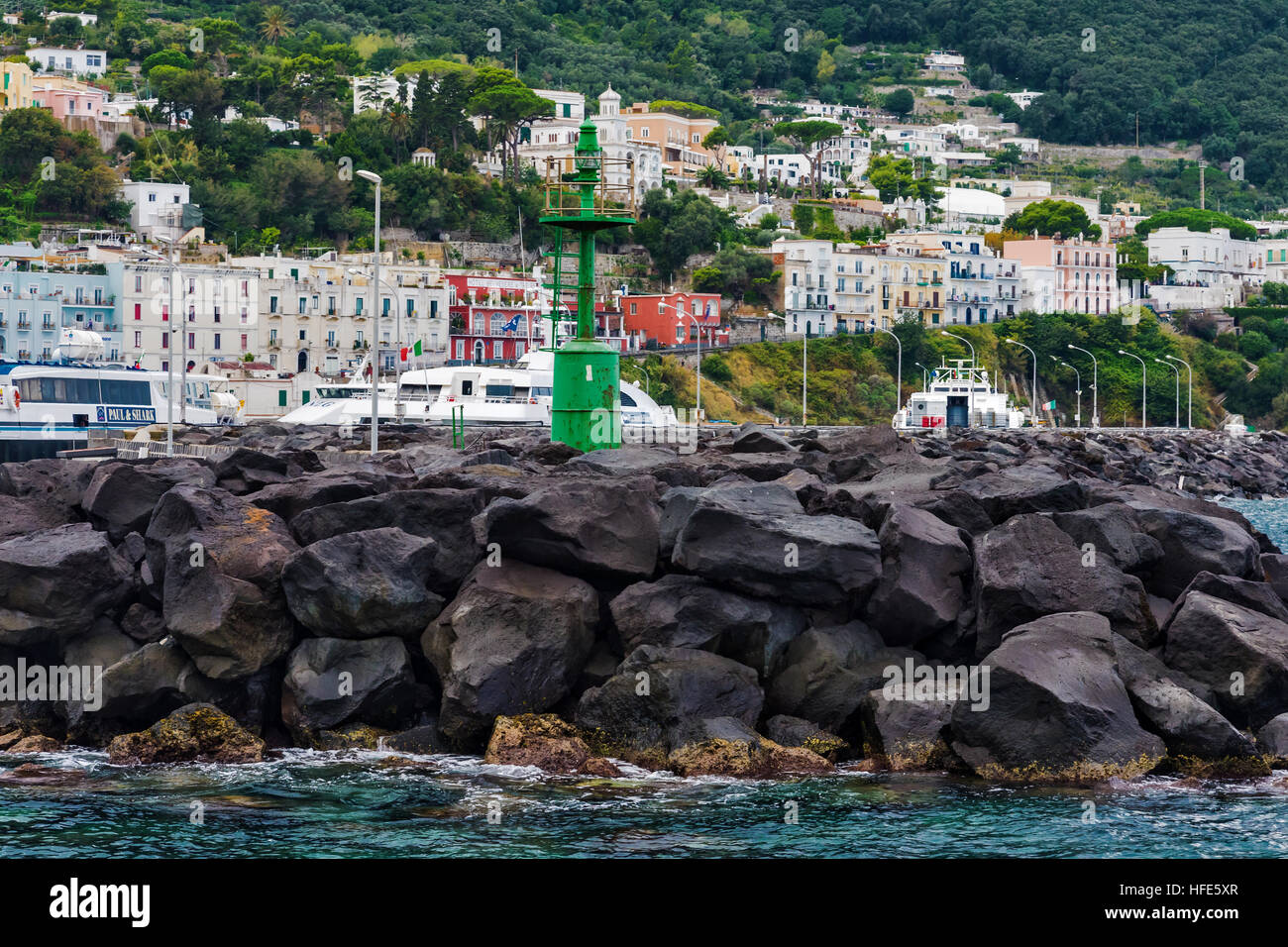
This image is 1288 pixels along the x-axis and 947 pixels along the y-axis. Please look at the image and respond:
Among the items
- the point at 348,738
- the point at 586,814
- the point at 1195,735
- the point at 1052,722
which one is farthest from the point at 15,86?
the point at 1195,735

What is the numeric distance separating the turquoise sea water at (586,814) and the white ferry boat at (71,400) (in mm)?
27176

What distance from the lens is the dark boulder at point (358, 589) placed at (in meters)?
18.8

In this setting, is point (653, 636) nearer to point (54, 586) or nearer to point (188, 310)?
point (54, 586)

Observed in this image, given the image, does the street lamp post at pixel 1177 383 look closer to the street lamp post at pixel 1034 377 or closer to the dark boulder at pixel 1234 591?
the street lamp post at pixel 1034 377

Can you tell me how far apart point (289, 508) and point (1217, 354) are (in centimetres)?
12109

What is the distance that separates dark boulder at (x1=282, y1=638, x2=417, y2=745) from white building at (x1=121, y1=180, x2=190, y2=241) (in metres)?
86.6

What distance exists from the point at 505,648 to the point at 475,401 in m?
39.3

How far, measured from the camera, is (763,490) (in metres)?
21.3

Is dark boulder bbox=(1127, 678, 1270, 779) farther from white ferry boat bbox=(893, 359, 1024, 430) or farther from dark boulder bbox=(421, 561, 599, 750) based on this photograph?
white ferry boat bbox=(893, 359, 1024, 430)

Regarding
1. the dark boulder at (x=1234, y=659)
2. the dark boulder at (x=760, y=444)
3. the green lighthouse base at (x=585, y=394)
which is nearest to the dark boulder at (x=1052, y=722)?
the dark boulder at (x=1234, y=659)

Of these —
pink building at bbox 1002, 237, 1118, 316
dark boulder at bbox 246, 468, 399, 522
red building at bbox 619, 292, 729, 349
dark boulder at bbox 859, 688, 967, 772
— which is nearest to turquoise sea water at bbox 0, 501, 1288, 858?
dark boulder at bbox 859, 688, 967, 772

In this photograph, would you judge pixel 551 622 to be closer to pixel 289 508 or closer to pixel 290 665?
pixel 290 665

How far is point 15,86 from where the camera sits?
401 ft

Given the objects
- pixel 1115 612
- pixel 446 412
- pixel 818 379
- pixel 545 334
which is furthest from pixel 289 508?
pixel 818 379
